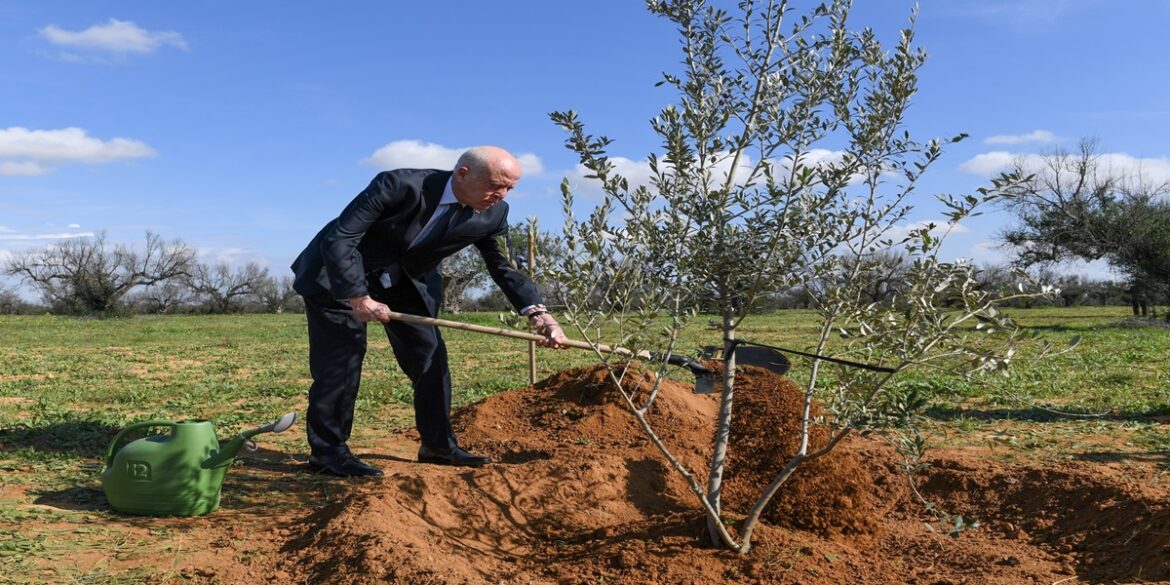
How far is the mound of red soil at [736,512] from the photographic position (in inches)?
145

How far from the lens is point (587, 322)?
3.45 metres

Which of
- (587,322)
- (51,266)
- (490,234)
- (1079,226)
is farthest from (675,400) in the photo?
(51,266)

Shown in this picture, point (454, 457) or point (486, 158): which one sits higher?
point (486, 158)

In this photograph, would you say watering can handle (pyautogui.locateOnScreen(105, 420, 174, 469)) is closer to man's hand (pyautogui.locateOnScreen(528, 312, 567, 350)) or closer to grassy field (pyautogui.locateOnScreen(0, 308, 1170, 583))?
grassy field (pyautogui.locateOnScreen(0, 308, 1170, 583))

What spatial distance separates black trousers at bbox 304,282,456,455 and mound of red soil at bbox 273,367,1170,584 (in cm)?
45

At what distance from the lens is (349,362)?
550cm

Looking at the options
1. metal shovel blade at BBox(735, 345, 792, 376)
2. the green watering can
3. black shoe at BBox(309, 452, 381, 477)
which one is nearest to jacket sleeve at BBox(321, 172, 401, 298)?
the green watering can

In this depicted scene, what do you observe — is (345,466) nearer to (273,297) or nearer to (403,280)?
(403,280)

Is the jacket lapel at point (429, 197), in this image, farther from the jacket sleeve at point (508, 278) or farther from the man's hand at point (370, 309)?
the man's hand at point (370, 309)

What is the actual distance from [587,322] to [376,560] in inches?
52.8

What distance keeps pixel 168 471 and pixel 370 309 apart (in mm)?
1334

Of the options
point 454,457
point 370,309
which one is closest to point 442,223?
point 370,309

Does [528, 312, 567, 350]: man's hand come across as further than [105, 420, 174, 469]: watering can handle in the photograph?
No

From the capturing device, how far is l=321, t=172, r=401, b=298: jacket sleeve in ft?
15.2
